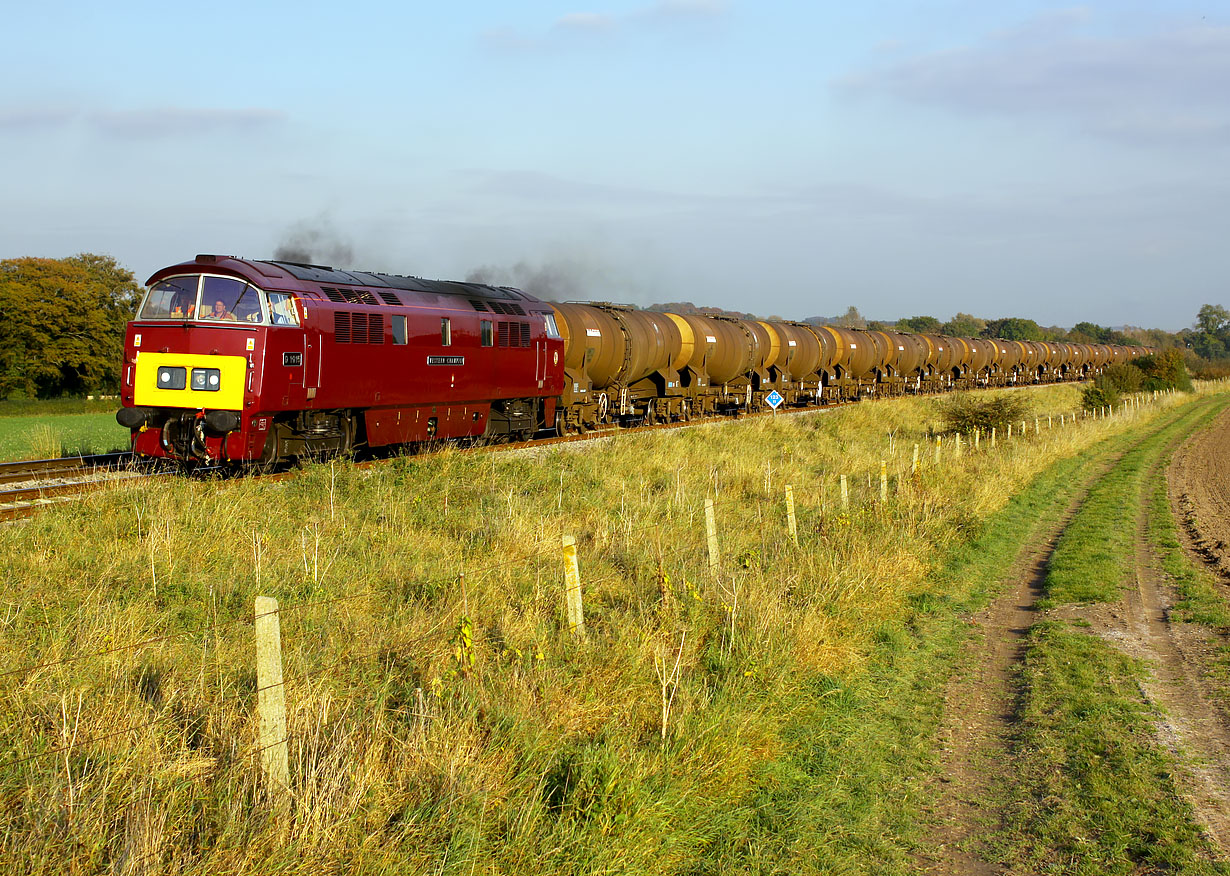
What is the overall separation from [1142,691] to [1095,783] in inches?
97.3

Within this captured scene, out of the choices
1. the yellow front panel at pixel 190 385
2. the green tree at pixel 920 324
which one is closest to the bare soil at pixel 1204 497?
the yellow front panel at pixel 190 385

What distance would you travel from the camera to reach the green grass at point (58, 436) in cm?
1858

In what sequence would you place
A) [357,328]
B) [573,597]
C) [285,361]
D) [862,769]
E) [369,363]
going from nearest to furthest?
1. [862,769]
2. [573,597]
3. [285,361]
4. [357,328]
5. [369,363]

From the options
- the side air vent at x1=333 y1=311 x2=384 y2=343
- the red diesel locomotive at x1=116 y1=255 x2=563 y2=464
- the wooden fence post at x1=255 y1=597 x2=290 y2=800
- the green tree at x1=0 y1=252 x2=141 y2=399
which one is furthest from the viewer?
the green tree at x1=0 y1=252 x2=141 y2=399

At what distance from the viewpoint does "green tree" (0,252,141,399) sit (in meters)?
49.2

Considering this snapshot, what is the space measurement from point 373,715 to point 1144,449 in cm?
3441

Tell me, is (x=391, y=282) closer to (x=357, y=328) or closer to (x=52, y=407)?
(x=357, y=328)

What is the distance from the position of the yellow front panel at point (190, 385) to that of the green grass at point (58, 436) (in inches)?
167

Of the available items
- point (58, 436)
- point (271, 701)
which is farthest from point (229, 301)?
point (58, 436)

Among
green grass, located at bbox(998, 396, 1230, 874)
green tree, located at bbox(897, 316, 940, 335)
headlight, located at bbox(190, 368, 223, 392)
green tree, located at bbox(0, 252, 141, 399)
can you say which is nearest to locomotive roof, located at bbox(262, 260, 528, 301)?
headlight, located at bbox(190, 368, 223, 392)

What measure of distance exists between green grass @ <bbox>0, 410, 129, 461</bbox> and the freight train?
16.2 feet

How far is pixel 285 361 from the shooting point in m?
13.8

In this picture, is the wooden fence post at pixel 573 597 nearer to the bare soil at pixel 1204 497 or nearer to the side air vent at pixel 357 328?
the side air vent at pixel 357 328

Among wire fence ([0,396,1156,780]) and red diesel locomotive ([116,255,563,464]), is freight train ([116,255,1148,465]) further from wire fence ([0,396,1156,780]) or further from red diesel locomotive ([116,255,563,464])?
wire fence ([0,396,1156,780])
